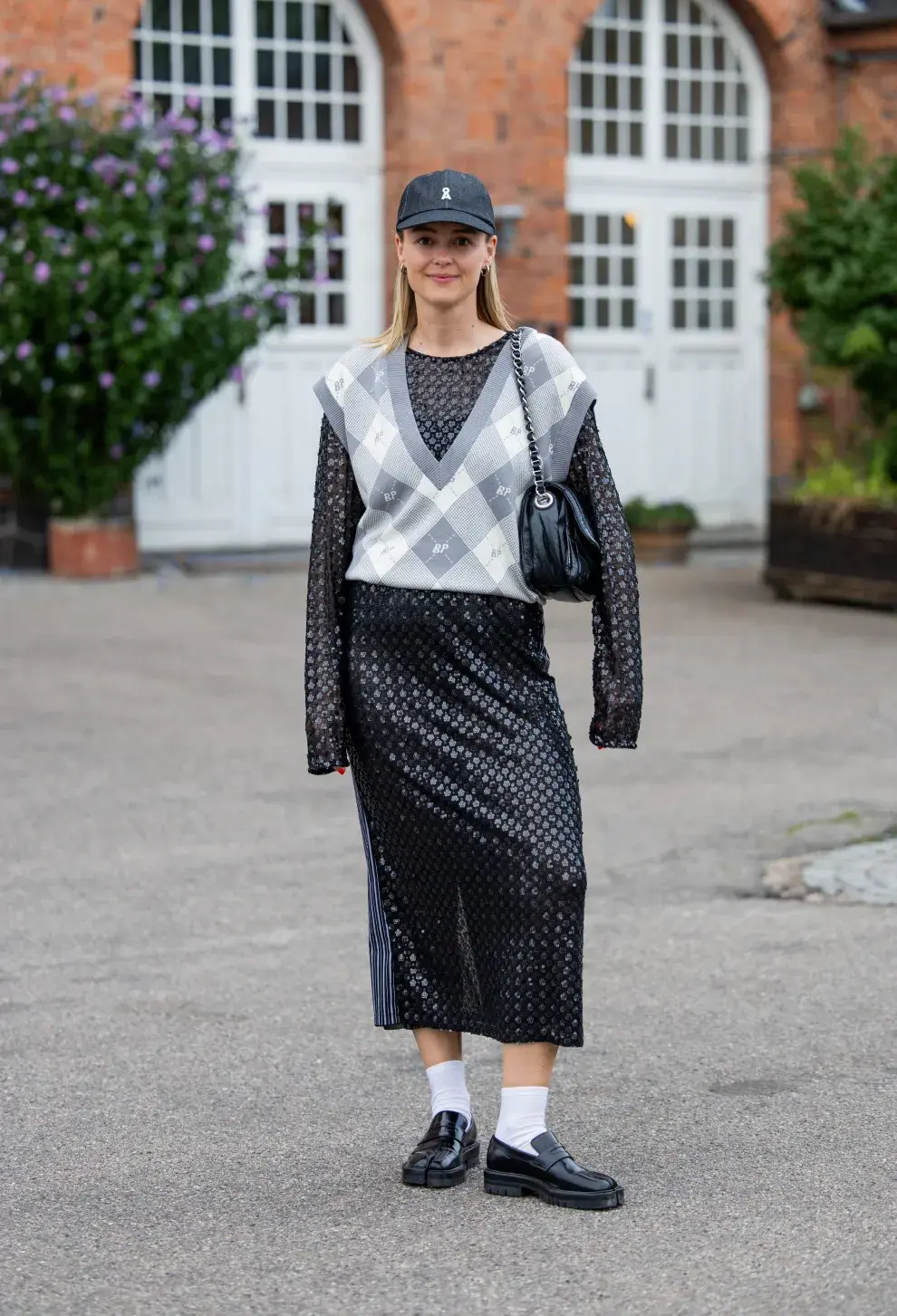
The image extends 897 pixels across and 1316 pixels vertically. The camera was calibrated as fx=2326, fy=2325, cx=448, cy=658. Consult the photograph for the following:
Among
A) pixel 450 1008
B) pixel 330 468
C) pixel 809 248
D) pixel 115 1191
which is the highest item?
pixel 809 248

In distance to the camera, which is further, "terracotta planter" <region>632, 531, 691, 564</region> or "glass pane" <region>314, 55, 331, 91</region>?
"glass pane" <region>314, 55, 331, 91</region>

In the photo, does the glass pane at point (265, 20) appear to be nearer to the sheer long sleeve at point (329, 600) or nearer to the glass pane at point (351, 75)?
the glass pane at point (351, 75)

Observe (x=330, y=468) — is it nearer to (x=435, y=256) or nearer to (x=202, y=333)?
(x=435, y=256)

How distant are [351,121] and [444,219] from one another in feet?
42.9

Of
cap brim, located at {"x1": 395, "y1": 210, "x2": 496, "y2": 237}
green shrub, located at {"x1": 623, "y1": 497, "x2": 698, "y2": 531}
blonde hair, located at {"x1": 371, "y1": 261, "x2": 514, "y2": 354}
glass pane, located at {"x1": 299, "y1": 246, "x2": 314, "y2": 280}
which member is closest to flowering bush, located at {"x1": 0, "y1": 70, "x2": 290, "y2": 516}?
glass pane, located at {"x1": 299, "y1": 246, "x2": 314, "y2": 280}

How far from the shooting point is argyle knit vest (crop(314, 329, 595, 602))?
4098 millimetres

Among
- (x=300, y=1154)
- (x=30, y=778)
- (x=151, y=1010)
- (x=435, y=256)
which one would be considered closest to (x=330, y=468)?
(x=435, y=256)

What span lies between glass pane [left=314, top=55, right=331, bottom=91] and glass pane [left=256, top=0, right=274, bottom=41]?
1.33 ft

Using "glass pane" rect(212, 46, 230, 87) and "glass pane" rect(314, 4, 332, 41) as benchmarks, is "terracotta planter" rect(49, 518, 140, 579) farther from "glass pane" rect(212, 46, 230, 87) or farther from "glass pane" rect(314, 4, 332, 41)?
"glass pane" rect(314, 4, 332, 41)

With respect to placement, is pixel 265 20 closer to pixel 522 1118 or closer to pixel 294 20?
pixel 294 20

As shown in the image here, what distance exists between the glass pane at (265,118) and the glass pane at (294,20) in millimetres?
478

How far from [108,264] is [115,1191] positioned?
32.4 ft

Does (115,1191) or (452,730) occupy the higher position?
(452,730)

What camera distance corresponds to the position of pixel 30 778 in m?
8.38
